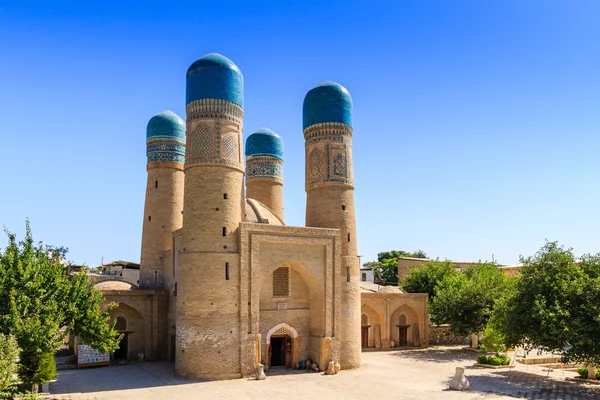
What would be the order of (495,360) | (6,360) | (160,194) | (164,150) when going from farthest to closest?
(164,150), (160,194), (495,360), (6,360)

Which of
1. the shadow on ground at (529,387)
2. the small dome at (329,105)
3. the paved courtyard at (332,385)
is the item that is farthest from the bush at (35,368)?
the small dome at (329,105)

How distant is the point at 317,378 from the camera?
20625 mm

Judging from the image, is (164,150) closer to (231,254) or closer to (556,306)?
(231,254)

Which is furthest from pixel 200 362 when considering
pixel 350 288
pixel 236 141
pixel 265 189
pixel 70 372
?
pixel 265 189

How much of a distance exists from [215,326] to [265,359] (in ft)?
9.61

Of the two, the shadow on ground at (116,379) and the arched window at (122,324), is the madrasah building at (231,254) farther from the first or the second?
the shadow on ground at (116,379)

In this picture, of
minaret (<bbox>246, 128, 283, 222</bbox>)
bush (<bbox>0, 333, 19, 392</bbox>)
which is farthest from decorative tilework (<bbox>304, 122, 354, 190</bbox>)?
bush (<bbox>0, 333, 19, 392</bbox>)

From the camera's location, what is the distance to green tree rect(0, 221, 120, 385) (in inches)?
589

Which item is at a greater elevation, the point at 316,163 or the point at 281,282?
the point at 316,163

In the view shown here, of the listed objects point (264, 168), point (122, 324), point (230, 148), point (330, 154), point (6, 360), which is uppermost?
point (264, 168)

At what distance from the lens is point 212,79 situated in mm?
21547

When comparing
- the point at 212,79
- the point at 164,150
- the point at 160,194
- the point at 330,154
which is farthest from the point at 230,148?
the point at 160,194

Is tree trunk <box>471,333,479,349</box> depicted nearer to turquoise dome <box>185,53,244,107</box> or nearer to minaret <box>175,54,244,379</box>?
minaret <box>175,54,244,379</box>

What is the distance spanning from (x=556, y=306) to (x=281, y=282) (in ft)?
36.4
